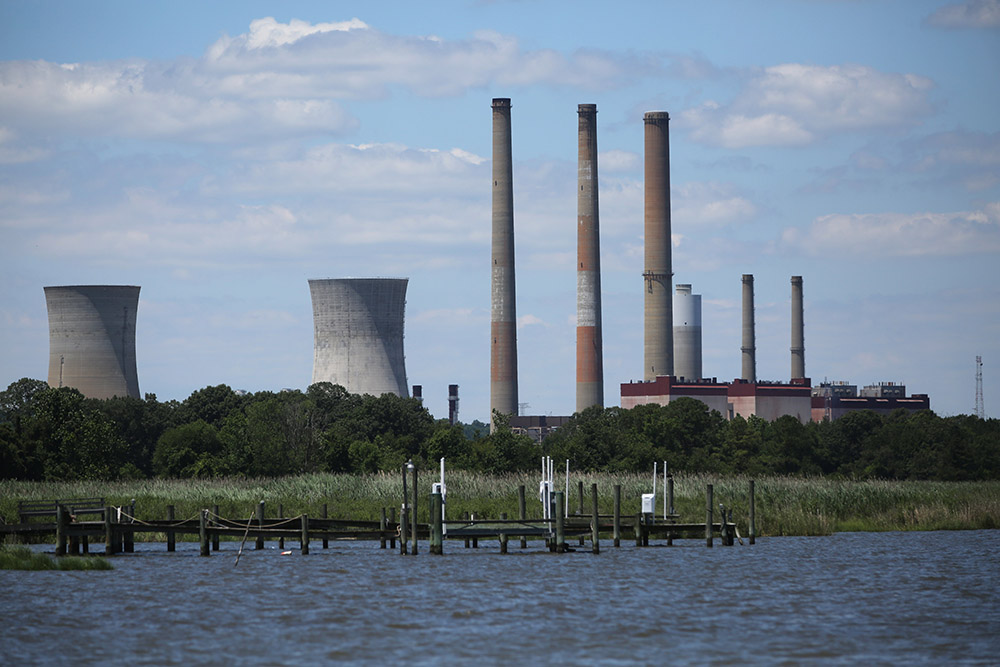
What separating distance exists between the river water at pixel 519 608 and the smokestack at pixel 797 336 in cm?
9695

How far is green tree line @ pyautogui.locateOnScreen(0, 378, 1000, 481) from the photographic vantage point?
6272 cm

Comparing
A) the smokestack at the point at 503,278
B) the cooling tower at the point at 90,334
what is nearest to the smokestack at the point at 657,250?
the smokestack at the point at 503,278

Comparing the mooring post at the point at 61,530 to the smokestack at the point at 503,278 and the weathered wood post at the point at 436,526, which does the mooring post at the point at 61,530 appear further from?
the smokestack at the point at 503,278

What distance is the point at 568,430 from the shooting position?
343 feet

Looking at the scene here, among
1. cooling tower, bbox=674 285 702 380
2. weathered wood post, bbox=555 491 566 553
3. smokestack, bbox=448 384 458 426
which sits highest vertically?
cooling tower, bbox=674 285 702 380

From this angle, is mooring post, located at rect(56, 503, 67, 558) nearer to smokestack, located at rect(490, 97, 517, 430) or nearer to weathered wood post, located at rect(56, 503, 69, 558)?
weathered wood post, located at rect(56, 503, 69, 558)

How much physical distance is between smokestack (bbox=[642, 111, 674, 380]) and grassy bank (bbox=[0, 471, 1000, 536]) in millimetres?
54798

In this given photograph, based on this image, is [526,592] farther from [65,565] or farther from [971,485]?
[971,485]

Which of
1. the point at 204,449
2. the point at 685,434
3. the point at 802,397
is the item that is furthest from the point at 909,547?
the point at 802,397

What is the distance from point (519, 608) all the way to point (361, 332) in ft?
230

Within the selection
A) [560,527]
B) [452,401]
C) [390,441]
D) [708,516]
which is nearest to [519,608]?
[560,527]

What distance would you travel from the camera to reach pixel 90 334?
9400 cm

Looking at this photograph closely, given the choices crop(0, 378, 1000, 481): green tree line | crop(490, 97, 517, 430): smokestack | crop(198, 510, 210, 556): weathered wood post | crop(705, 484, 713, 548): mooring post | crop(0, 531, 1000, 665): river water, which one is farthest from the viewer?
crop(490, 97, 517, 430): smokestack

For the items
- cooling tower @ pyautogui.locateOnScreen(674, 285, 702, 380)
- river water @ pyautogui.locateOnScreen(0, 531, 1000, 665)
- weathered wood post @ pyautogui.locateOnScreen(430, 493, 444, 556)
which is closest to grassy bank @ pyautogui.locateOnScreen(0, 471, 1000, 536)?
river water @ pyautogui.locateOnScreen(0, 531, 1000, 665)
